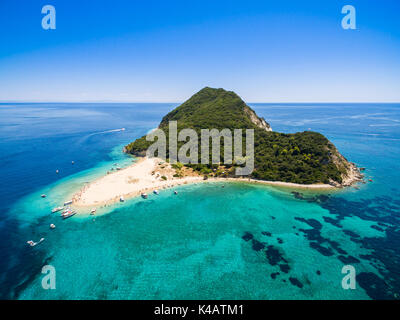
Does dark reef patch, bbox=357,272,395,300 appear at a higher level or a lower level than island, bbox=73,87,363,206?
lower

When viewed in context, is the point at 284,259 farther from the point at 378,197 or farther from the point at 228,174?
the point at 378,197

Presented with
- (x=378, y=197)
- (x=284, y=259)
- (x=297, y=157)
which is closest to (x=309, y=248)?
(x=284, y=259)

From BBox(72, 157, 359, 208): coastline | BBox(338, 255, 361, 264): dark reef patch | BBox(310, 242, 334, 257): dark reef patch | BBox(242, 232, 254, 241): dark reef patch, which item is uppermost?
BBox(72, 157, 359, 208): coastline

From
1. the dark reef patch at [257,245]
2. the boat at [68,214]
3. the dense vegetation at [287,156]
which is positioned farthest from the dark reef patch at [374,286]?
the boat at [68,214]

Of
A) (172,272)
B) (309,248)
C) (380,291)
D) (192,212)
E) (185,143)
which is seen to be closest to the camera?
(380,291)

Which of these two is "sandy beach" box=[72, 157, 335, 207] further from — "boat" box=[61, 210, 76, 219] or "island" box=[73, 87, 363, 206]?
"boat" box=[61, 210, 76, 219]

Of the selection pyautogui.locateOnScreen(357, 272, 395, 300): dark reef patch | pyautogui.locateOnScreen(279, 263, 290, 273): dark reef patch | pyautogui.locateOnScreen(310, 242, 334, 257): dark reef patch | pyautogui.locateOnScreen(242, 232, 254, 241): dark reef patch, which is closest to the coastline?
pyautogui.locateOnScreen(310, 242, 334, 257): dark reef patch

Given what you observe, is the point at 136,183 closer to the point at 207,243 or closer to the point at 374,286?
the point at 207,243
